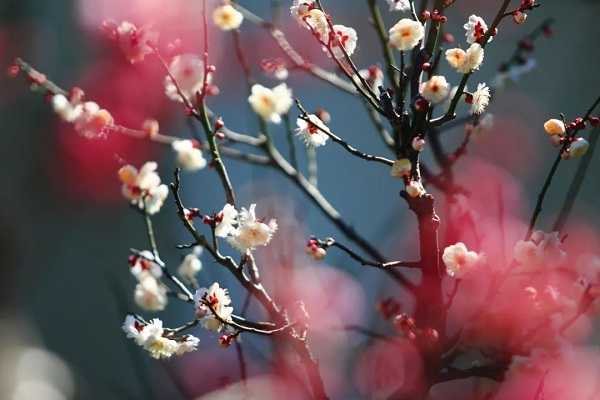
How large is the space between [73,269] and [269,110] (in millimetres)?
1427

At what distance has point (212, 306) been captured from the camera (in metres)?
0.88

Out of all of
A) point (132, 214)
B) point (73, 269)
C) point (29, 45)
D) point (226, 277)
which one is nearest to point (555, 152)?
point (226, 277)

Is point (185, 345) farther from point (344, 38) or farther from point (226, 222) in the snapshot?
point (344, 38)

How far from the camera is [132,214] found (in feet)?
7.72

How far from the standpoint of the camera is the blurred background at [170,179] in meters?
1.86

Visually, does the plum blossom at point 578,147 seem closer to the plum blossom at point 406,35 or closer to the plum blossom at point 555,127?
the plum blossom at point 555,127

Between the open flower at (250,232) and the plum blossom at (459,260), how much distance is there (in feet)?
0.87

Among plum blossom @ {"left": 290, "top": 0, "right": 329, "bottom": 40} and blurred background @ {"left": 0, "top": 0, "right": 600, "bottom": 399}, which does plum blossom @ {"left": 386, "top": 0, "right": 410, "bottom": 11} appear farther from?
blurred background @ {"left": 0, "top": 0, "right": 600, "bottom": 399}

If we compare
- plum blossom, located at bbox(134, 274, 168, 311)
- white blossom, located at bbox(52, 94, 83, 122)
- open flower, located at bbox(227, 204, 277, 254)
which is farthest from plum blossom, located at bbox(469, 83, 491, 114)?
white blossom, located at bbox(52, 94, 83, 122)

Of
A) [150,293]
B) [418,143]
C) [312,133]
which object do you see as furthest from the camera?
[150,293]

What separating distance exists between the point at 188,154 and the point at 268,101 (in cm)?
20

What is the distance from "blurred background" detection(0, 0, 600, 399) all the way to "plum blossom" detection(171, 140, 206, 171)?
0.38m

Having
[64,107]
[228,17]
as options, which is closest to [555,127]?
[228,17]

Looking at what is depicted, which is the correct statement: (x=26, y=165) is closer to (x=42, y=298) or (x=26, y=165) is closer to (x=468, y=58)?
(x=42, y=298)
